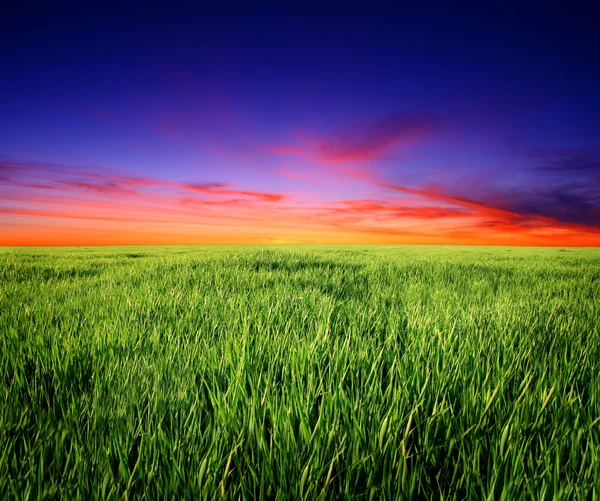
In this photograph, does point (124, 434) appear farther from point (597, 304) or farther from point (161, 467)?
point (597, 304)

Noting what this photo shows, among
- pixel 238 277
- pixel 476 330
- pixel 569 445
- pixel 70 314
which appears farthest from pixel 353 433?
pixel 238 277

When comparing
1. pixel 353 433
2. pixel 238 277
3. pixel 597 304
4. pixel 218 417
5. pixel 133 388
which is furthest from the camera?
pixel 238 277

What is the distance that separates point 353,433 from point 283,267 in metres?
5.26

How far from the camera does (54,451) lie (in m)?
1.08

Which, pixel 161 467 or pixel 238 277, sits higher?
pixel 238 277

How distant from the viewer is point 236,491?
95 cm

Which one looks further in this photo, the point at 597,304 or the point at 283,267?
the point at 283,267

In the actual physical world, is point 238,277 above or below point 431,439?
above

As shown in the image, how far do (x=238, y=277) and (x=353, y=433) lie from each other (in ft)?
12.1

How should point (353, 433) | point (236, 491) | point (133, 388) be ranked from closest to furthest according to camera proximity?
point (236, 491)
point (353, 433)
point (133, 388)

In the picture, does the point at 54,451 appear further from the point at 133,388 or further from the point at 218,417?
the point at 218,417

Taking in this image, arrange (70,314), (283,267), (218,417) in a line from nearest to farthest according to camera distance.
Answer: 1. (218,417)
2. (70,314)
3. (283,267)

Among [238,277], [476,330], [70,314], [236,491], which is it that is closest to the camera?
[236,491]

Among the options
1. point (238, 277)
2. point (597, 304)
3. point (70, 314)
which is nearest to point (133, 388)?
point (70, 314)
